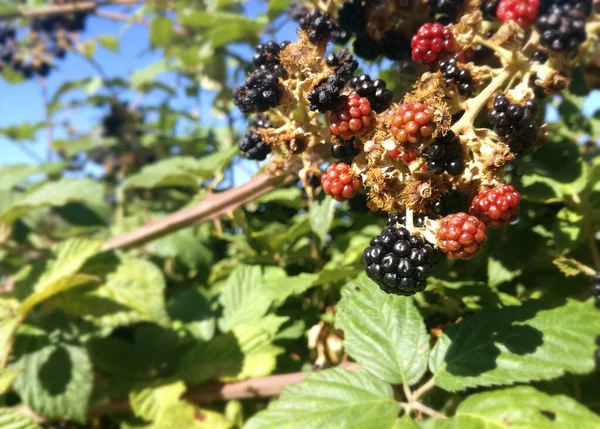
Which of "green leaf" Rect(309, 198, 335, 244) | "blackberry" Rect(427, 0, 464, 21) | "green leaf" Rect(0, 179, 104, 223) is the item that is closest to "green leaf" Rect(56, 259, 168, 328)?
"green leaf" Rect(0, 179, 104, 223)

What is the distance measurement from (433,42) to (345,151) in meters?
0.33

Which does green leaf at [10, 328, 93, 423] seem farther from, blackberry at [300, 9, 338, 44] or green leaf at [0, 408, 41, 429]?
blackberry at [300, 9, 338, 44]

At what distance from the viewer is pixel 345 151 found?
1119 mm

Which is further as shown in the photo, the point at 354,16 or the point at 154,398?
the point at 154,398

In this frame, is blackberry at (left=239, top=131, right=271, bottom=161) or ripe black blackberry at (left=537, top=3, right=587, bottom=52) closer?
ripe black blackberry at (left=537, top=3, right=587, bottom=52)

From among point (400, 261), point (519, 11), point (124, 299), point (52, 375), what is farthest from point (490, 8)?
point (52, 375)

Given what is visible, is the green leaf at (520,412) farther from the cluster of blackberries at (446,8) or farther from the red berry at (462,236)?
the cluster of blackberries at (446,8)

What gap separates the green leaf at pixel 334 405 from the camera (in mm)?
1159

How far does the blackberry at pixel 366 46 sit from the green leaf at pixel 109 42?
3.52m

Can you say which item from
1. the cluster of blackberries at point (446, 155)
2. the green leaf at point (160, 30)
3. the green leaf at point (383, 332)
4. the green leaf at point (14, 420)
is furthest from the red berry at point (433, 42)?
the green leaf at point (160, 30)

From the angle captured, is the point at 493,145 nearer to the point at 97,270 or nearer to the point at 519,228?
the point at 519,228

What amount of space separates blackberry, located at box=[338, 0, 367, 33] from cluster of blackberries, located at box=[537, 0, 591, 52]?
46cm

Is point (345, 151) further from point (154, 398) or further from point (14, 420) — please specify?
point (14, 420)

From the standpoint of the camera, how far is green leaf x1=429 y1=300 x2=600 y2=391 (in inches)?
42.1
